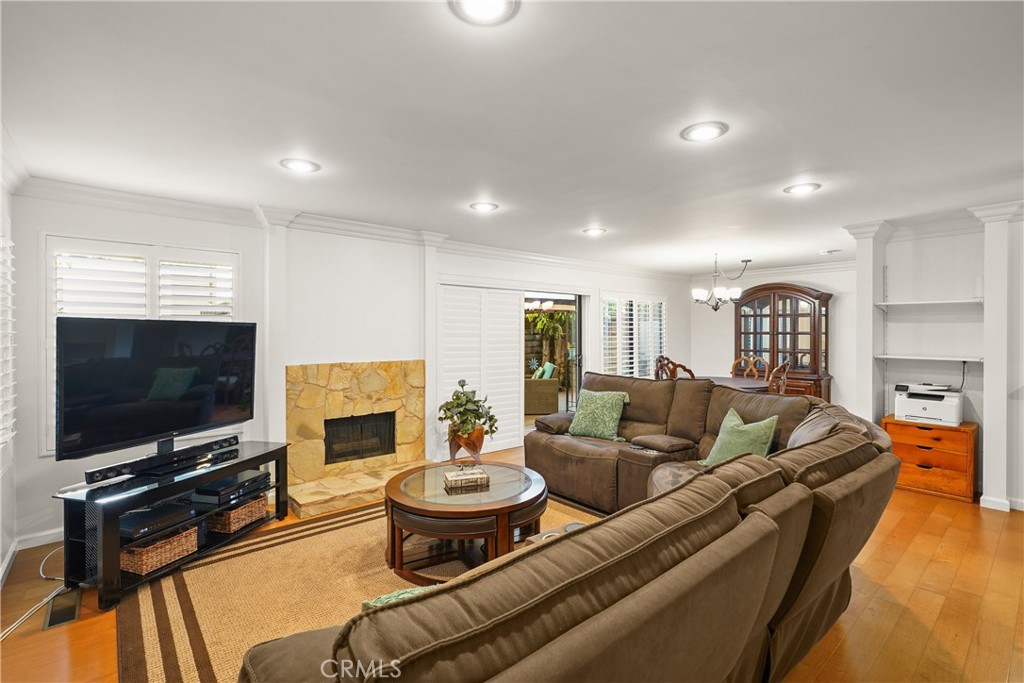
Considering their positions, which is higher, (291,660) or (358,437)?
(291,660)

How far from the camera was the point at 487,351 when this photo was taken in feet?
18.2

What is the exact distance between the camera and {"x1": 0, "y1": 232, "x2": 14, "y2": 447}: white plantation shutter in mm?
2656

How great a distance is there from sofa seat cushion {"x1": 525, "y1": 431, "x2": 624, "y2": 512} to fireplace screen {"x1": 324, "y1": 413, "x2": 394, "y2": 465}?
143 cm

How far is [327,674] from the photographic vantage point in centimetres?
84

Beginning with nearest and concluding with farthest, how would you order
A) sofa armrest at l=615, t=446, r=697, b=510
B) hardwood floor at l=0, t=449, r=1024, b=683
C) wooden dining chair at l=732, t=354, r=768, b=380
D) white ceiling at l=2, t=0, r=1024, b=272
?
1. white ceiling at l=2, t=0, r=1024, b=272
2. hardwood floor at l=0, t=449, r=1024, b=683
3. sofa armrest at l=615, t=446, r=697, b=510
4. wooden dining chair at l=732, t=354, r=768, b=380

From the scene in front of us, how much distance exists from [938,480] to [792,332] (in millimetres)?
3202

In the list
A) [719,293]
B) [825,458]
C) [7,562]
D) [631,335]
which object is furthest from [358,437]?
[719,293]

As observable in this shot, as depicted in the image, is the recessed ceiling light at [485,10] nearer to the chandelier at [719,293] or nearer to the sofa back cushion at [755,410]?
the sofa back cushion at [755,410]

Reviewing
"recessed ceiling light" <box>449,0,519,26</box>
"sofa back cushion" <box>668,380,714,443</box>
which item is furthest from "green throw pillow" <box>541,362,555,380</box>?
"recessed ceiling light" <box>449,0,519,26</box>

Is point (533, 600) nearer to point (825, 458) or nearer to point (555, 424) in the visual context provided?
point (825, 458)

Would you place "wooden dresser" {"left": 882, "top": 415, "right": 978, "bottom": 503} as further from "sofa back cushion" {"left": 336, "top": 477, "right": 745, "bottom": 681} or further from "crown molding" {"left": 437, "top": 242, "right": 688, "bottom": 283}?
"sofa back cushion" {"left": 336, "top": 477, "right": 745, "bottom": 681}

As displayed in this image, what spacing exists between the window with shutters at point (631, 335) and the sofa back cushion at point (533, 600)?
5.87 m

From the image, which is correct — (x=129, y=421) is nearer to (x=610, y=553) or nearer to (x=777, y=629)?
(x=610, y=553)

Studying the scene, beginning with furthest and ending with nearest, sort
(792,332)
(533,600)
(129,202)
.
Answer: (792,332) < (129,202) < (533,600)
